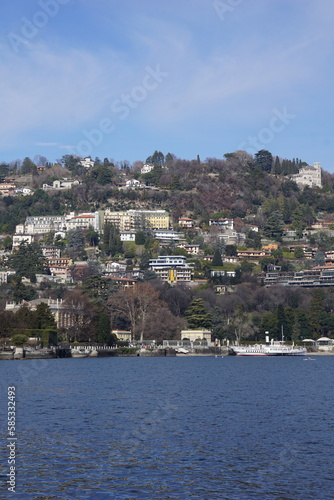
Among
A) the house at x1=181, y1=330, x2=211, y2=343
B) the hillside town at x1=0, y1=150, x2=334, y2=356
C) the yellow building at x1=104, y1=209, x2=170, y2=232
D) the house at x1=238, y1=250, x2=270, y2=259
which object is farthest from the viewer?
the yellow building at x1=104, y1=209, x2=170, y2=232

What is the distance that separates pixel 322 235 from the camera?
643 feet

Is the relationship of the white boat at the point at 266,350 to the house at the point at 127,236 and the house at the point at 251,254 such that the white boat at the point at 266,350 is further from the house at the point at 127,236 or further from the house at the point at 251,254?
the house at the point at 127,236

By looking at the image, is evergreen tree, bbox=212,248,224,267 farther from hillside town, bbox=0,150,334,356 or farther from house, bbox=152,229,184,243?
house, bbox=152,229,184,243

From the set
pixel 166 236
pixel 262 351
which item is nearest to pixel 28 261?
pixel 166 236

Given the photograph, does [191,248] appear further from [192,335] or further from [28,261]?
[192,335]

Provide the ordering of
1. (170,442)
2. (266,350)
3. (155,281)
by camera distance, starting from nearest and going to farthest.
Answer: (170,442) → (266,350) → (155,281)

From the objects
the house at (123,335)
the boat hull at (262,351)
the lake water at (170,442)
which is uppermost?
the house at (123,335)

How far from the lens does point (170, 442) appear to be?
93.3 ft

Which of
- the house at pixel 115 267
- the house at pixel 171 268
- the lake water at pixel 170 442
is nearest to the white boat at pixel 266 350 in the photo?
the house at pixel 171 268

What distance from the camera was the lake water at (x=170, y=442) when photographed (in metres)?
22.0

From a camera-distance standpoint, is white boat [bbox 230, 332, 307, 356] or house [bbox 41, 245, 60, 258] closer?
white boat [bbox 230, 332, 307, 356]

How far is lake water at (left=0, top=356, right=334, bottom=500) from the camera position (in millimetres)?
22031

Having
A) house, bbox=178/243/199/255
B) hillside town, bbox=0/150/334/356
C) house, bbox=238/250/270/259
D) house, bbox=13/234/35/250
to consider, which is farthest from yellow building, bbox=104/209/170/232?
Answer: house, bbox=238/250/270/259

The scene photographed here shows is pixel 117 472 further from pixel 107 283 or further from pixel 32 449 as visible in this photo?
pixel 107 283
